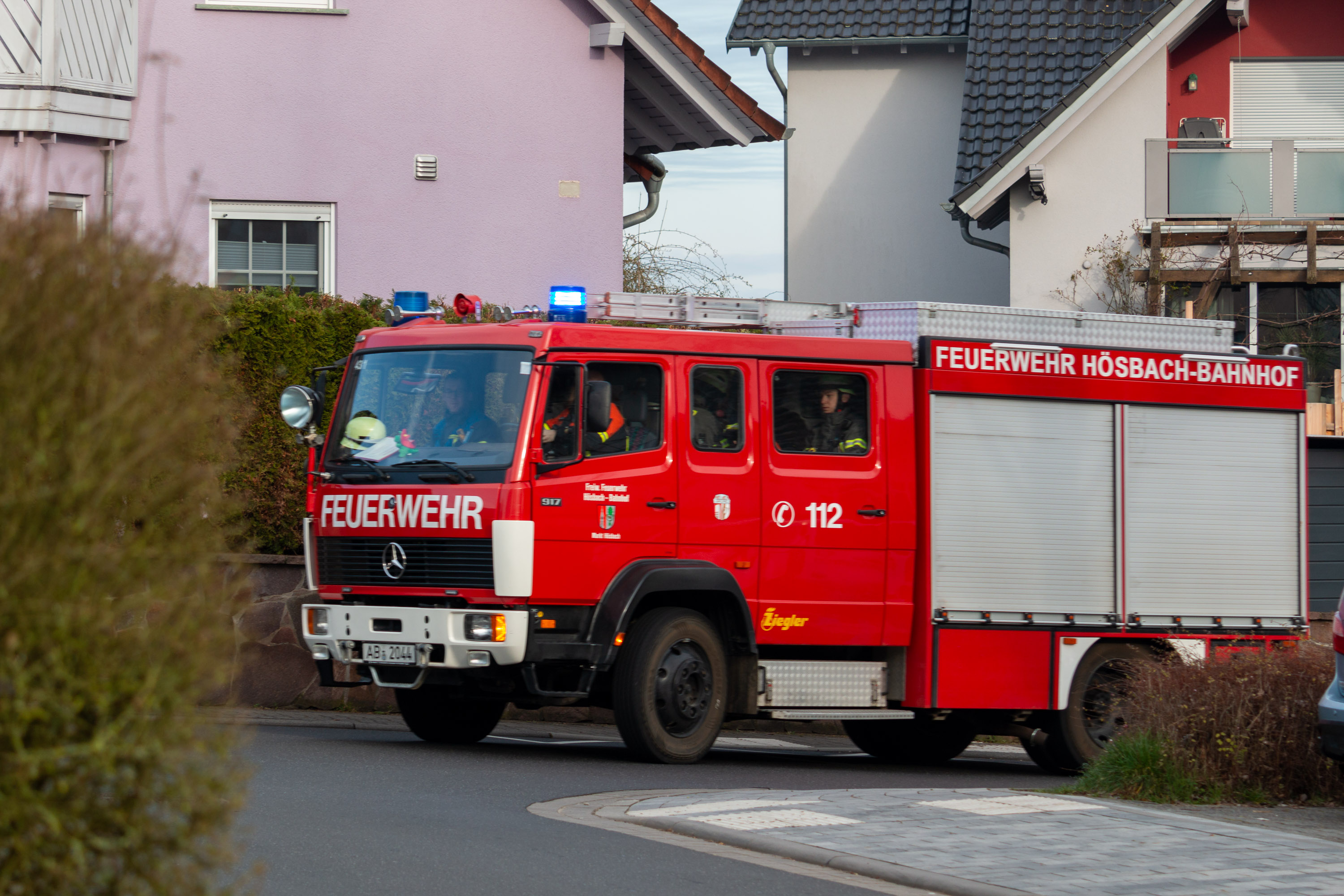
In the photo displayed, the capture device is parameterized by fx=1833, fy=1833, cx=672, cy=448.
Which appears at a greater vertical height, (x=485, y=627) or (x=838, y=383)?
(x=838, y=383)

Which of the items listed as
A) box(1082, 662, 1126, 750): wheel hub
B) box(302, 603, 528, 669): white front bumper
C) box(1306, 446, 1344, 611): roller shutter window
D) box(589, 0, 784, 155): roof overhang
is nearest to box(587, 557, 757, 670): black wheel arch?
box(302, 603, 528, 669): white front bumper

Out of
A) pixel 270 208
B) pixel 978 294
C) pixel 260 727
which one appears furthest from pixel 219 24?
pixel 978 294

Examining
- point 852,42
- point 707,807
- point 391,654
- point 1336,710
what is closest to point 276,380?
point 391,654

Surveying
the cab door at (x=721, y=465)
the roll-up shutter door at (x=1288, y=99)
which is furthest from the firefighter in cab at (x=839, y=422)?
the roll-up shutter door at (x=1288, y=99)

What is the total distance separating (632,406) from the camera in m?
11.0

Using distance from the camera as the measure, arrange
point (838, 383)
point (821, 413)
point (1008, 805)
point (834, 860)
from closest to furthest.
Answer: point (834, 860) < point (1008, 805) < point (821, 413) < point (838, 383)

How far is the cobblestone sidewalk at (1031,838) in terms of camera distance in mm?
7367

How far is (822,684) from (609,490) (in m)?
2.04

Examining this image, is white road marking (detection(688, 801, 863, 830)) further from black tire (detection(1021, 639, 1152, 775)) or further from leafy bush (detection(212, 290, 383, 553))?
leafy bush (detection(212, 290, 383, 553))

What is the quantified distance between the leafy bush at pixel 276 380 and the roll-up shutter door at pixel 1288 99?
15146 millimetres

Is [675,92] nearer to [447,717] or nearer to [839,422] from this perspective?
[839,422]

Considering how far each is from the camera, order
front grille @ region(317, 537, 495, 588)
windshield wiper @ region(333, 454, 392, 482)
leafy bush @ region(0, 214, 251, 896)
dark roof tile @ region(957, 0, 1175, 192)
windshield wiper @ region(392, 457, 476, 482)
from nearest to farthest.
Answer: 1. leafy bush @ region(0, 214, 251, 896)
2. front grille @ region(317, 537, 495, 588)
3. windshield wiper @ region(392, 457, 476, 482)
4. windshield wiper @ region(333, 454, 392, 482)
5. dark roof tile @ region(957, 0, 1175, 192)

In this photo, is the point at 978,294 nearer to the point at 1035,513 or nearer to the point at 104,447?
the point at 1035,513

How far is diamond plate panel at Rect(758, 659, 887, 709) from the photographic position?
11.4m
